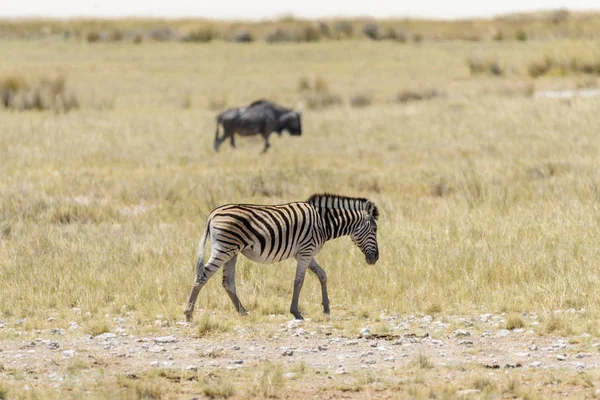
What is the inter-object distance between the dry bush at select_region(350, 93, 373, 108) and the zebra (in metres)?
20.9

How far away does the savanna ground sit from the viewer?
7.21 meters

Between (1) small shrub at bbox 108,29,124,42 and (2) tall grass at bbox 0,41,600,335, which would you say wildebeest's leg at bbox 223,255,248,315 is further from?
(1) small shrub at bbox 108,29,124,42

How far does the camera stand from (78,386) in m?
6.83

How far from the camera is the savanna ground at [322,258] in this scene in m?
7.21

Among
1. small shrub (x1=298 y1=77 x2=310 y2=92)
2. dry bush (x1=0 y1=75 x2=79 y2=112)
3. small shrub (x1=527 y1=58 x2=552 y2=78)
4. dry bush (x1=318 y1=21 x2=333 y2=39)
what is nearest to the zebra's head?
Answer: dry bush (x1=0 y1=75 x2=79 y2=112)

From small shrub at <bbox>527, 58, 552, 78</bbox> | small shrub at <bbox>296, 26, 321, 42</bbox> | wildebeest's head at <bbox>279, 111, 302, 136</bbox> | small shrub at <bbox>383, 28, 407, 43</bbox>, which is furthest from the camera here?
small shrub at <bbox>383, 28, 407, 43</bbox>

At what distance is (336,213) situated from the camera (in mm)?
9359

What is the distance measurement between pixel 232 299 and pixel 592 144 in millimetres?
12825

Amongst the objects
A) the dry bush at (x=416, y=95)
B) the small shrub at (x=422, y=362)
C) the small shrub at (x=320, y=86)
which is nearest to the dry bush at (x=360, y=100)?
the dry bush at (x=416, y=95)

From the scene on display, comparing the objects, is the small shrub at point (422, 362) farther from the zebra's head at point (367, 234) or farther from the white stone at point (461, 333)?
the zebra's head at point (367, 234)

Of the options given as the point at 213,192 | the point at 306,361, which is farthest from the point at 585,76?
the point at 306,361

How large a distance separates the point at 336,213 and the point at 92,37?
53923 millimetres

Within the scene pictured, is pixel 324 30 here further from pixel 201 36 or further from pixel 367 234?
pixel 367 234

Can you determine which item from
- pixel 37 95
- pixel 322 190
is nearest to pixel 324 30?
pixel 37 95
